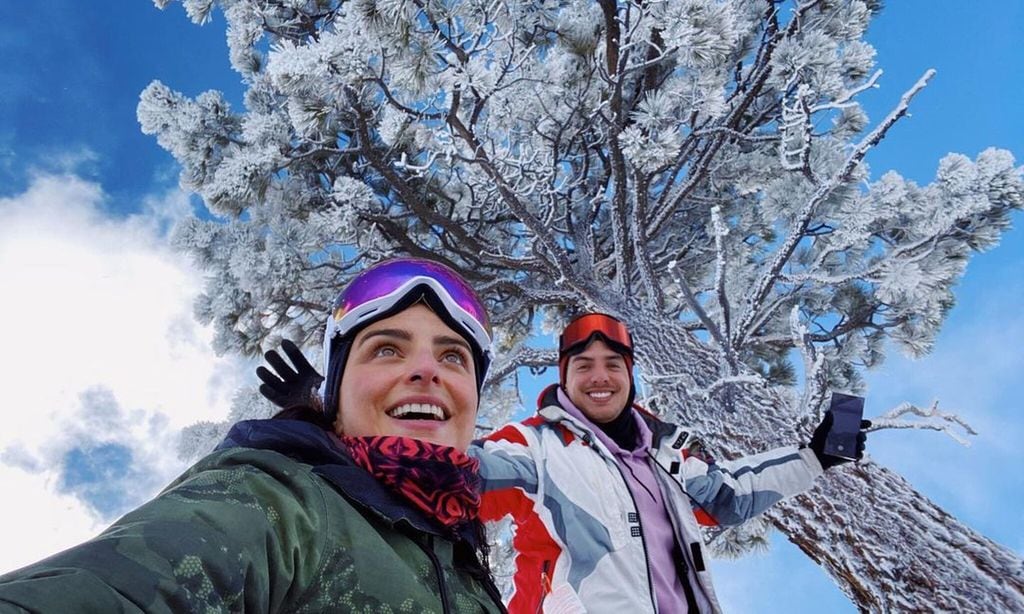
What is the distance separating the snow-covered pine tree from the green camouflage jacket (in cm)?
220

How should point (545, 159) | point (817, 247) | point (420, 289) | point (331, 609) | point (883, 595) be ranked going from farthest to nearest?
point (817, 247), point (545, 159), point (883, 595), point (420, 289), point (331, 609)

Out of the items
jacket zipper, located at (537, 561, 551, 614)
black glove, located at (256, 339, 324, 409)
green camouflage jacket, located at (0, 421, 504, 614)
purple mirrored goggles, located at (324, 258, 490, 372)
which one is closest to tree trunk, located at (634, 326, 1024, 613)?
jacket zipper, located at (537, 561, 551, 614)

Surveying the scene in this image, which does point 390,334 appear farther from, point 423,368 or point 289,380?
point 289,380

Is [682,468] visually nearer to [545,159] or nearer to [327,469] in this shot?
[327,469]

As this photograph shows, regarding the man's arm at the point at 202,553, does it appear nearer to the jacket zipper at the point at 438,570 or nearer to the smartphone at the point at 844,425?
the jacket zipper at the point at 438,570

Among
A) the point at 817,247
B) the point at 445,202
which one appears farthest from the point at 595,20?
the point at 817,247

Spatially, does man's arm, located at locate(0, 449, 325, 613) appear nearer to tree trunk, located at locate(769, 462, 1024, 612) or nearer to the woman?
the woman

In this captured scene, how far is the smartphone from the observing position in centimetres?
261

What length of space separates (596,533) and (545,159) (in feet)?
10.0

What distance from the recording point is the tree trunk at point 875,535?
254 cm

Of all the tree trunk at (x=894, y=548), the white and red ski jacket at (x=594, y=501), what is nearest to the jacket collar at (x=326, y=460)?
the white and red ski jacket at (x=594, y=501)

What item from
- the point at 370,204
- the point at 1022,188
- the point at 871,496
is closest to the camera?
the point at 871,496

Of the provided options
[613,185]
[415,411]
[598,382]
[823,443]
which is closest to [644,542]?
[598,382]

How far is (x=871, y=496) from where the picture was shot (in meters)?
2.99
